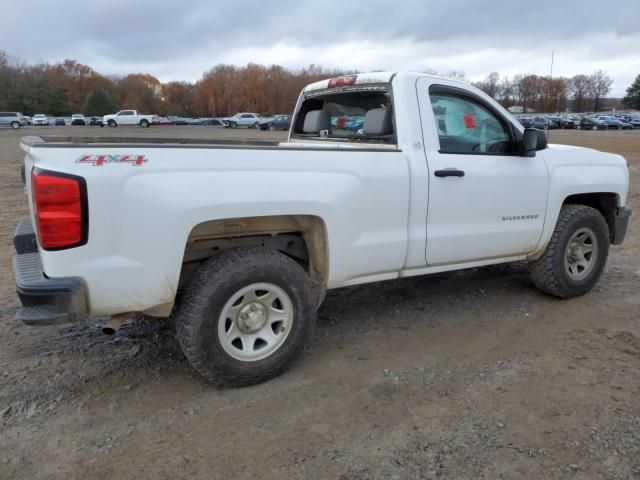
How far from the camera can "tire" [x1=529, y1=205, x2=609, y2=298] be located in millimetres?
4973

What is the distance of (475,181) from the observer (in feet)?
13.9

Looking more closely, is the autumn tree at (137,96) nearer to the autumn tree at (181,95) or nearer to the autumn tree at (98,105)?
the autumn tree at (181,95)

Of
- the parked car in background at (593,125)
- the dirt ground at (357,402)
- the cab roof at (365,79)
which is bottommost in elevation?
the dirt ground at (357,402)

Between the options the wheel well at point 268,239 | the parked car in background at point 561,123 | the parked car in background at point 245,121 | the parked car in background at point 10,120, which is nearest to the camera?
the wheel well at point 268,239

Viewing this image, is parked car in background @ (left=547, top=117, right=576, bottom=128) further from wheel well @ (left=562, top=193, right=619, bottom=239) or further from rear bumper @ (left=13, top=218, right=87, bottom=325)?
rear bumper @ (left=13, top=218, right=87, bottom=325)

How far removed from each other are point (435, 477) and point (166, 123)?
79.0 meters

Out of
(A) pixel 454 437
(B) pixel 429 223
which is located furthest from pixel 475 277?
(A) pixel 454 437

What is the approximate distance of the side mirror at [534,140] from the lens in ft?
14.4

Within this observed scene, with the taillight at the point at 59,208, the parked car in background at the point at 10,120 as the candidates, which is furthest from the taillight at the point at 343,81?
the parked car in background at the point at 10,120

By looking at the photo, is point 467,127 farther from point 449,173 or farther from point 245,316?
point 245,316

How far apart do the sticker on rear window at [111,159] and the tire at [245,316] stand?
2.60ft

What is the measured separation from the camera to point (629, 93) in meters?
123

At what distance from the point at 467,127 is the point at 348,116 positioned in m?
1.07

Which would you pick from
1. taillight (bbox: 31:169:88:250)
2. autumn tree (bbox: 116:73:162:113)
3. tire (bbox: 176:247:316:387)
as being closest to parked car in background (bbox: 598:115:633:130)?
tire (bbox: 176:247:316:387)
